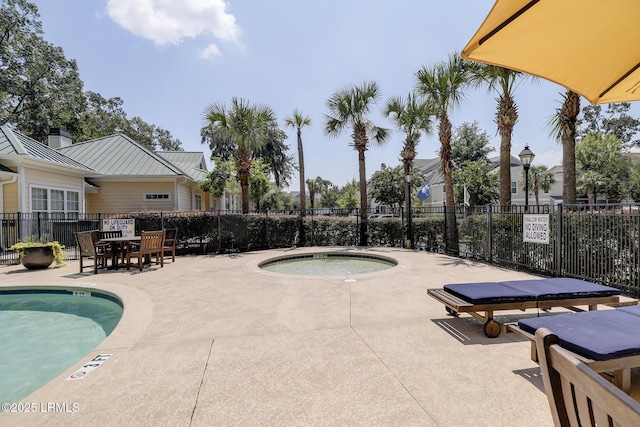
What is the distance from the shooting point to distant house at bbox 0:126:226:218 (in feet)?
40.1

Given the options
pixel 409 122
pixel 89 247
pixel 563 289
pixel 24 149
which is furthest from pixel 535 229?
pixel 24 149

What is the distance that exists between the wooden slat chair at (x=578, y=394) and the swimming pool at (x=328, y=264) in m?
8.22

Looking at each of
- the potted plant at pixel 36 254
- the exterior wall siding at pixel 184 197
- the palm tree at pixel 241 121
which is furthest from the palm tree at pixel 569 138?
the exterior wall siding at pixel 184 197

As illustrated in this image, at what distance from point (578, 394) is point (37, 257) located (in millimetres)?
12266

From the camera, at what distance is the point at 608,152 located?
2603 cm

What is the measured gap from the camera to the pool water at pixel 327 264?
9.83m

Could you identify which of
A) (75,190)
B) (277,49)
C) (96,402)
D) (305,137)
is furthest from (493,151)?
(96,402)

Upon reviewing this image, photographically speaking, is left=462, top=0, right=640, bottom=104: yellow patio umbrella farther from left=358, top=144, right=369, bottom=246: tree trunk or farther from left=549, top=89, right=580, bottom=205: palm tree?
left=358, top=144, right=369, bottom=246: tree trunk

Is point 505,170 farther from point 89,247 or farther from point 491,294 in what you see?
point 89,247

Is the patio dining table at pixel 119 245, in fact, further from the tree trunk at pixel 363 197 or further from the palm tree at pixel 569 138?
the palm tree at pixel 569 138

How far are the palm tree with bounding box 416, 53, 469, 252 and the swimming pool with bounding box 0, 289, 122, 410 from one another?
10.6 meters

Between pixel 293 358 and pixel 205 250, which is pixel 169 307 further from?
pixel 205 250

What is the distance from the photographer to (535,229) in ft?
25.4

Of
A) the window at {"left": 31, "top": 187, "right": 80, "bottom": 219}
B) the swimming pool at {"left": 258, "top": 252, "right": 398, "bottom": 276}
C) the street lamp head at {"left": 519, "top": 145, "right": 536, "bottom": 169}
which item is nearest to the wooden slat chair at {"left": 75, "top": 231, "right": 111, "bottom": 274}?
the swimming pool at {"left": 258, "top": 252, "right": 398, "bottom": 276}
